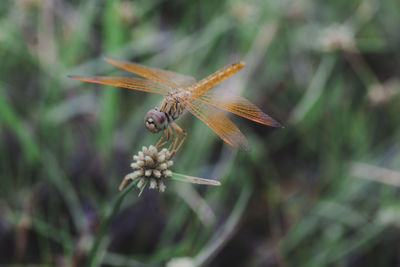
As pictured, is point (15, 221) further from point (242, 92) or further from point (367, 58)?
point (367, 58)

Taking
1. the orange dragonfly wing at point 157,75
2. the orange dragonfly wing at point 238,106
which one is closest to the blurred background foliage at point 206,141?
the orange dragonfly wing at point 238,106

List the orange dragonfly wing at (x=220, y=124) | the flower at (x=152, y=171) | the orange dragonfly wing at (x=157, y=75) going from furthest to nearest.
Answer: the orange dragonfly wing at (x=157, y=75), the orange dragonfly wing at (x=220, y=124), the flower at (x=152, y=171)

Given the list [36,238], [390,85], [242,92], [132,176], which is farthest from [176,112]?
[390,85]

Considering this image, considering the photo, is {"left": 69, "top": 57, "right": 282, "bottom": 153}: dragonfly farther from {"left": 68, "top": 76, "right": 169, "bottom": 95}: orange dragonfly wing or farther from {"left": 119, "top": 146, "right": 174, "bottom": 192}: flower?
{"left": 119, "top": 146, "right": 174, "bottom": 192}: flower

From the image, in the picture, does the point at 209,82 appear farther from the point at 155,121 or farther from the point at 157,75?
the point at 155,121

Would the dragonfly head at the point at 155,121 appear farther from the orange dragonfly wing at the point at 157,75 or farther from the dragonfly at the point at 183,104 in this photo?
the orange dragonfly wing at the point at 157,75

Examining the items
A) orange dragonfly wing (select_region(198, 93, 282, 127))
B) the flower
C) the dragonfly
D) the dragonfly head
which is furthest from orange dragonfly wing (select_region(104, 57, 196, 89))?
the flower
